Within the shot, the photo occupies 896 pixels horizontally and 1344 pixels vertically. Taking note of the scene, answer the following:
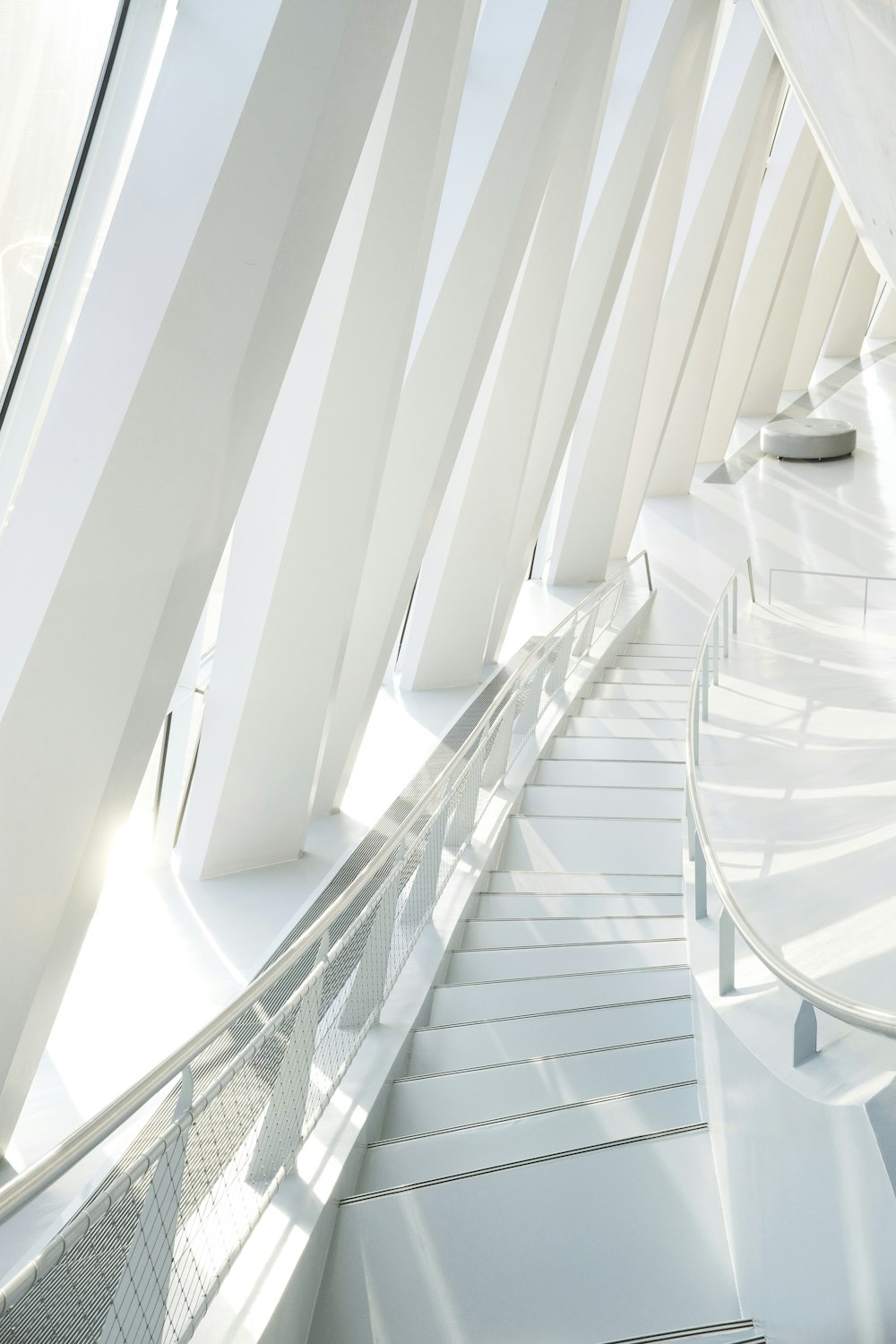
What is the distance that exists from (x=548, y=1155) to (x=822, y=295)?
35.4 meters

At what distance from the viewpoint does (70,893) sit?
617 centimetres

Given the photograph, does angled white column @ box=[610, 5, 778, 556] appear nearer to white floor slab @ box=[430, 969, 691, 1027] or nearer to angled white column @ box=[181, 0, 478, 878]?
angled white column @ box=[181, 0, 478, 878]

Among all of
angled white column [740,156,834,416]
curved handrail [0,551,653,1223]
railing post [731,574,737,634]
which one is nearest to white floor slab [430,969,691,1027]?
curved handrail [0,551,653,1223]

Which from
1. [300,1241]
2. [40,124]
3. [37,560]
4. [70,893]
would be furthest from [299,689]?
[300,1241]

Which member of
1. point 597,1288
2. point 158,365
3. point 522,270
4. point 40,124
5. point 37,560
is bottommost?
point 597,1288

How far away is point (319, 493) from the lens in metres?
8.43

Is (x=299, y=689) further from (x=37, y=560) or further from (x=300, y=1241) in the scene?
(x=300, y=1241)

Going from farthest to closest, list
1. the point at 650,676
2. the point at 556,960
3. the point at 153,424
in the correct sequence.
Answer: the point at 650,676, the point at 556,960, the point at 153,424

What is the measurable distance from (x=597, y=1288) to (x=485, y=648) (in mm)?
10780

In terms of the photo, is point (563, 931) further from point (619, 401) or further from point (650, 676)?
point (619, 401)

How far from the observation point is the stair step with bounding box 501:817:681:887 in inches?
368

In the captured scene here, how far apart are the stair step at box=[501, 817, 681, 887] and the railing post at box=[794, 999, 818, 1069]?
556 cm

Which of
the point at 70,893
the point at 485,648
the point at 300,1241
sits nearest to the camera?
the point at 300,1241

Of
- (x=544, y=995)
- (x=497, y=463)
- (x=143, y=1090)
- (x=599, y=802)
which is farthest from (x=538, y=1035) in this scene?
(x=497, y=463)
